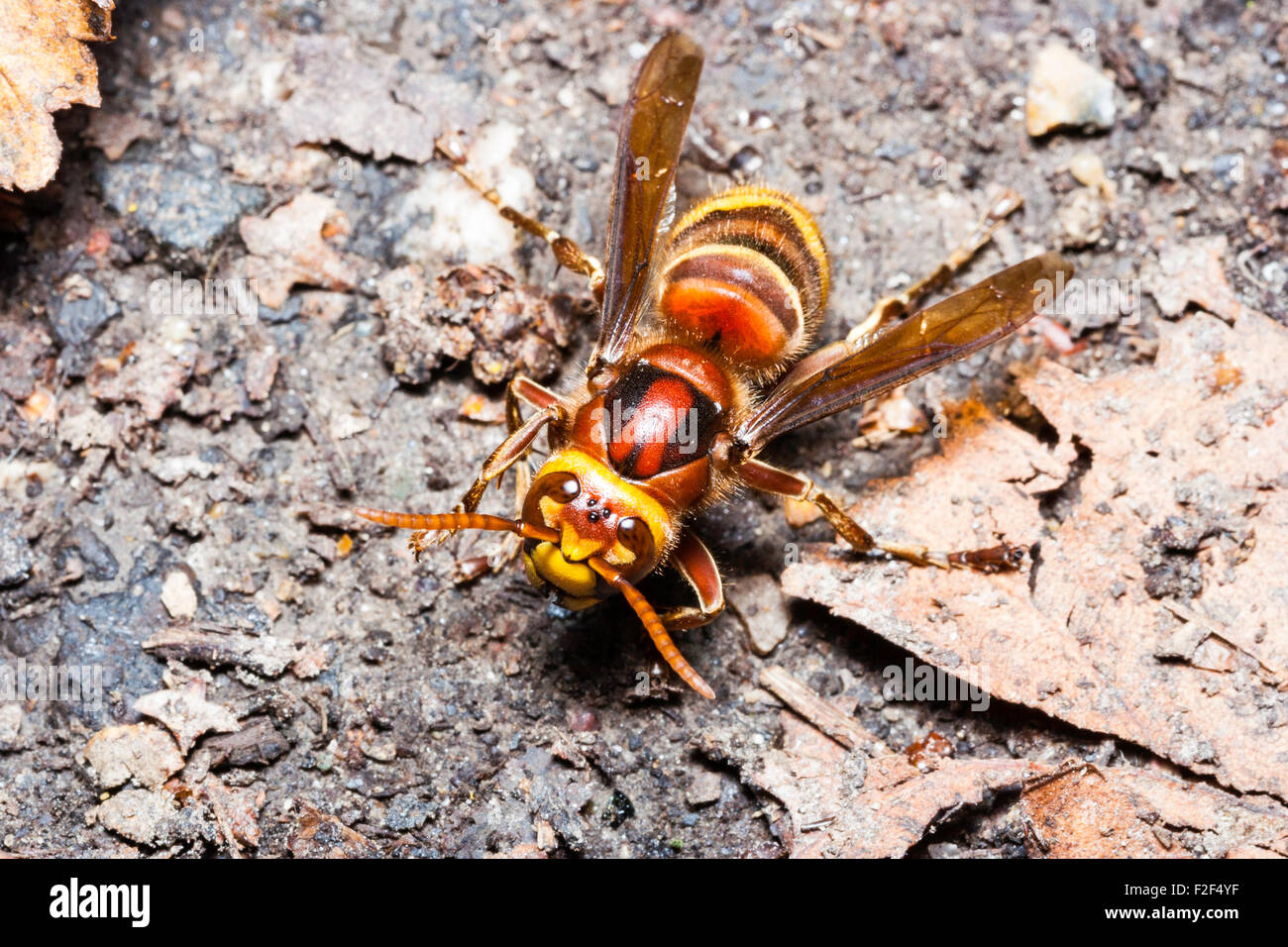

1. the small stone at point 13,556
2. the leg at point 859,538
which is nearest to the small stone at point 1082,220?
the leg at point 859,538

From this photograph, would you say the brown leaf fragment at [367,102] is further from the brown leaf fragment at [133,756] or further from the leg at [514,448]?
the brown leaf fragment at [133,756]

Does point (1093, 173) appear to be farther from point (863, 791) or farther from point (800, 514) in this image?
point (863, 791)

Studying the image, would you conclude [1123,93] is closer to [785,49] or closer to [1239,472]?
[785,49]

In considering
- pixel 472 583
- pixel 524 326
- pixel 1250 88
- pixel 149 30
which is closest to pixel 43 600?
pixel 472 583

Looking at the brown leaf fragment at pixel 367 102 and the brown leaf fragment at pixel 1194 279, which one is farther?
the brown leaf fragment at pixel 367 102

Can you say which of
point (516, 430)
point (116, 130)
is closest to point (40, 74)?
point (116, 130)
